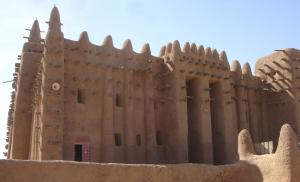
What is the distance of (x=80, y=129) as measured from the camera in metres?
24.0

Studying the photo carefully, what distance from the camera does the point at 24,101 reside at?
28.3 meters

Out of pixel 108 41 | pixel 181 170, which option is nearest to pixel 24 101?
pixel 108 41

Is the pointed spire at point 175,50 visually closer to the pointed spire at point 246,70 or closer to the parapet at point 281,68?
the pointed spire at point 246,70

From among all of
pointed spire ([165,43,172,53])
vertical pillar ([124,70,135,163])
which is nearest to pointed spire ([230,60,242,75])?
pointed spire ([165,43,172,53])

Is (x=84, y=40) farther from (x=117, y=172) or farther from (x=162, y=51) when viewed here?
(x=117, y=172)

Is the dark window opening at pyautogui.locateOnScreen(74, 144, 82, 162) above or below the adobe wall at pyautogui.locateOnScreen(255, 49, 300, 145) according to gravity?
below

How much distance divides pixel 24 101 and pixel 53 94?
6.26m

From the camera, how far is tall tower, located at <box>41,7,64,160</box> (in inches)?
870

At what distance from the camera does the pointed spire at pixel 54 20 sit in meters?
24.2

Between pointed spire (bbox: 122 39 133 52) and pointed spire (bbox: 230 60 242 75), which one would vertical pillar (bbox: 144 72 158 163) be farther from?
pointed spire (bbox: 230 60 242 75)

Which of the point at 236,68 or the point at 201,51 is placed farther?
the point at 236,68

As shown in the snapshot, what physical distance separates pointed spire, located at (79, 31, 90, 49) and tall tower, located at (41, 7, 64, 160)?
1576mm

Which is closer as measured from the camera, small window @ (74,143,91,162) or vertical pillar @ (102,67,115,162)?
small window @ (74,143,91,162)

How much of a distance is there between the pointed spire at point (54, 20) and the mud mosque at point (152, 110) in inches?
2.3
